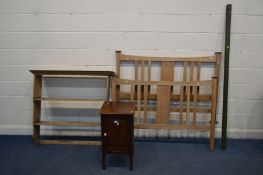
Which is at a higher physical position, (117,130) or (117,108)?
(117,108)

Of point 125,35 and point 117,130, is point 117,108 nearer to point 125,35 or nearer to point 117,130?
point 117,130

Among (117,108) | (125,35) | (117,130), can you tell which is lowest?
(117,130)

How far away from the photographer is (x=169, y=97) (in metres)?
2.52

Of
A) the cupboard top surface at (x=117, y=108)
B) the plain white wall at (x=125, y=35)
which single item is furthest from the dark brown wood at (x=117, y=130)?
the plain white wall at (x=125, y=35)

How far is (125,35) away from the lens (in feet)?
8.96

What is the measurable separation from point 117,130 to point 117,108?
0.20 metres

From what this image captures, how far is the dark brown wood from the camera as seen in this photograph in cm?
212

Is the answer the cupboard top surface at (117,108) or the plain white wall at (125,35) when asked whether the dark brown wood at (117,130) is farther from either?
the plain white wall at (125,35)

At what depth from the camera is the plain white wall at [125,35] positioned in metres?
2.67

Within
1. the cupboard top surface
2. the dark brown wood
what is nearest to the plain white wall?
the cupboard top surface

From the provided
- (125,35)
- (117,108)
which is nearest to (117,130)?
(117,108)

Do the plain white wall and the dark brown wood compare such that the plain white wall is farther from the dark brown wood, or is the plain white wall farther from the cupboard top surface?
the dark brown wood

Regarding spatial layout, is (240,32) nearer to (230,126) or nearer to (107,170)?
(230,126)

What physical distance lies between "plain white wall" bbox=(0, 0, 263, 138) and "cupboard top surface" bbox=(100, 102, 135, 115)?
0.60 m
